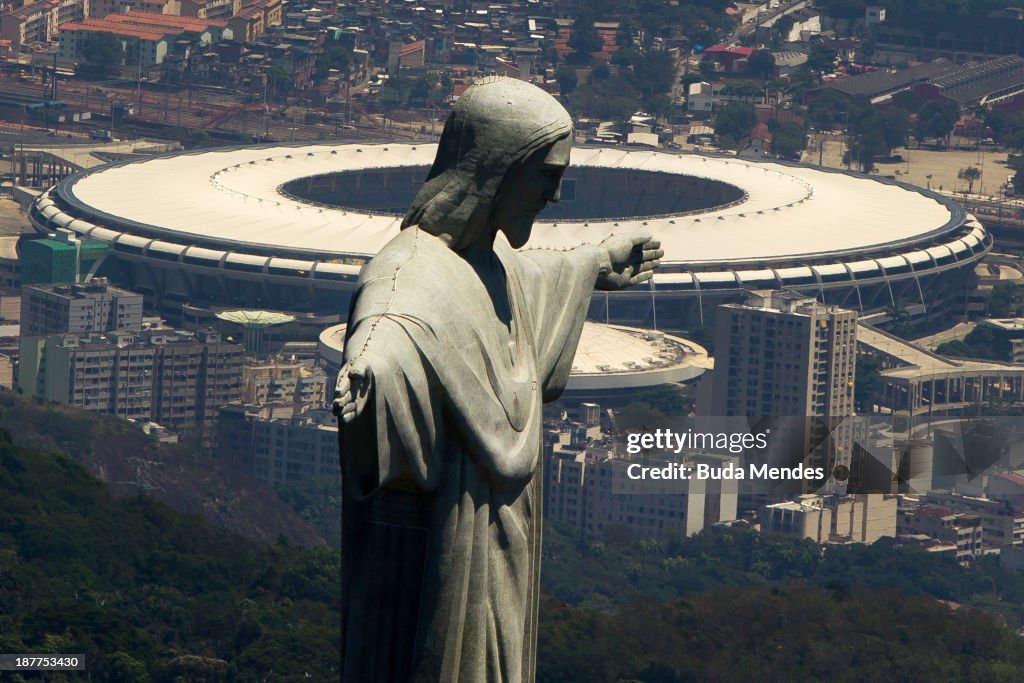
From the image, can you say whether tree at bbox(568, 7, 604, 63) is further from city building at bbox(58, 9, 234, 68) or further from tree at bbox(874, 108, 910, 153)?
tree at bbox(874, 108, 910, 153)

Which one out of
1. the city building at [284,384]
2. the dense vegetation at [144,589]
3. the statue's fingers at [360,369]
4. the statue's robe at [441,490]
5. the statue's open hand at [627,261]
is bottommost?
the city building at [284,384]

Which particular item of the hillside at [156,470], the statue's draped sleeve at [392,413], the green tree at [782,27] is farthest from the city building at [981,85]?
the statue's draped sleeve at [392,413]

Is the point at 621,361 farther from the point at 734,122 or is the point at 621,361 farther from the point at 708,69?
the point at 708,69

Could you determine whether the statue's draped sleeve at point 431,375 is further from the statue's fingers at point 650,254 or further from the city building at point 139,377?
the city building at point 139,377

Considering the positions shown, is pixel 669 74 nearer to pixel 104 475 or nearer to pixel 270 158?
pixel 270 158

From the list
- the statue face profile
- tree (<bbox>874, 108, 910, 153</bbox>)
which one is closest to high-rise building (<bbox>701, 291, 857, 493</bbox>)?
tree (<bbox>874, 108, 910, 153</bbox>)

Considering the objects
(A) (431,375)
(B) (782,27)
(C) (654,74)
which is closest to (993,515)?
(C) (654,74)
